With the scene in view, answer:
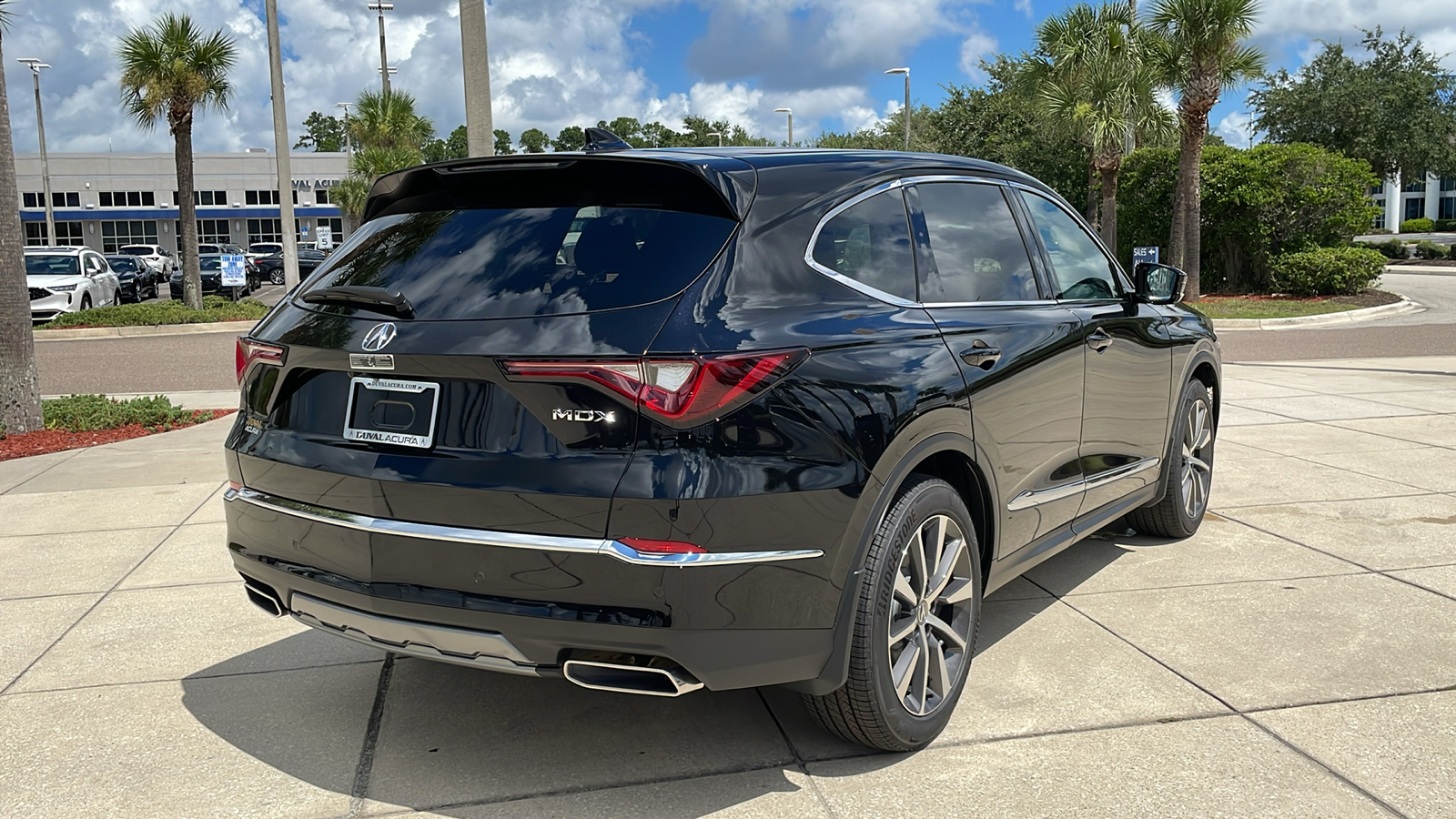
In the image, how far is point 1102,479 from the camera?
15.4 ft

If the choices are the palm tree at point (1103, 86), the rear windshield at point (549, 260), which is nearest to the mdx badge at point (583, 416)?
the rear windshield at point (549, 260)

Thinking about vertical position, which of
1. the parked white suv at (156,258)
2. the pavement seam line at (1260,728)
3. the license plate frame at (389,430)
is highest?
the parked white suv at (156,258)

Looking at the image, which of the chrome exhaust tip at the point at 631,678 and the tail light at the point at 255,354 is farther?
the tail light at the point at 255,354

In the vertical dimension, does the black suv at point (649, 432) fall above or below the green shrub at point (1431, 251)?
below

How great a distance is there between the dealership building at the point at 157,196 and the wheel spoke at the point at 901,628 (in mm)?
75905

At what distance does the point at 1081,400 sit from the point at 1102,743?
1.41 m

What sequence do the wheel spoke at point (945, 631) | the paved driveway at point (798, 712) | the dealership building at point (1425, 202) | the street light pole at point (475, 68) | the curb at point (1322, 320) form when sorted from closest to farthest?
the paved driveway at point (798, 712)
the wheel spoke at point (945, 631)
the street light pole at point (475, 68)
the curb at point (1322, 320)
the dealership building at point (1425, 202)

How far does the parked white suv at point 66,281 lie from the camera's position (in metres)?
24.7

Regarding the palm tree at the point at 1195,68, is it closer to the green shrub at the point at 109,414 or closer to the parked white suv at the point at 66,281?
the green shrub at the point at 109,414

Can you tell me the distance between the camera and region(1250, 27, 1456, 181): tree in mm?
46719

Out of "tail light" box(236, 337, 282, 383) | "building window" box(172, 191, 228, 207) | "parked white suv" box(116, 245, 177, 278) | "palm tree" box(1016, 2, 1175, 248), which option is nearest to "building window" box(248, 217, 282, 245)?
"building window" box(172, 191, 228, 207)

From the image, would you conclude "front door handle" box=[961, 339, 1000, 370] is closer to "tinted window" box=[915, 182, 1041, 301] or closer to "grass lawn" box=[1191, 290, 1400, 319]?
"tinted window" box=[915, 182, 1041, 301]

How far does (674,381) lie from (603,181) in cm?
74

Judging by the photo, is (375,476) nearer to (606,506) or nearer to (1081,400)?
(606,506)
